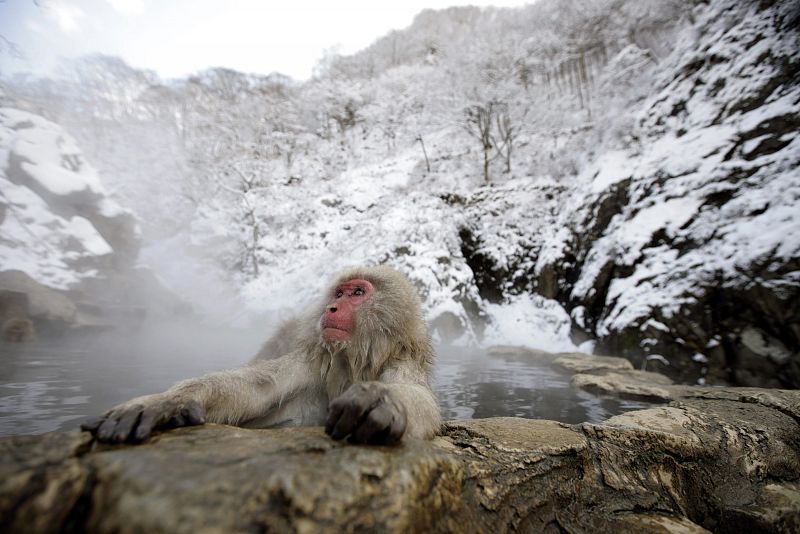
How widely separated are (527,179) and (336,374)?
11.7 m

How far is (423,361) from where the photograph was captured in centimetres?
190

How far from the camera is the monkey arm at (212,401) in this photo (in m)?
0.93

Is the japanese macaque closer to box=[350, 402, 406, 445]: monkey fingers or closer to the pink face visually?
the pink face

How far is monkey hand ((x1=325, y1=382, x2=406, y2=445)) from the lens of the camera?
0.92m

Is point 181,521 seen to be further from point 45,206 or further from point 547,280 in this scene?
point 45,206

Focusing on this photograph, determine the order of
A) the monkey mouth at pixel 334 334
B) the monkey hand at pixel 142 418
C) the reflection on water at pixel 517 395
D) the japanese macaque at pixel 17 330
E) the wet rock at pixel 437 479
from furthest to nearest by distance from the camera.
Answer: the japanese macaque at pixel 17 330
the reflection on water at pixel 517 395
the monkey mouth at pixel 334 334
the monkey hand at pixel 142 418
the wet rock at pixel 437 479

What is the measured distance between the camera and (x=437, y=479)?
0.84m

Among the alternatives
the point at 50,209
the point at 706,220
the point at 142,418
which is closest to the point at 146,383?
the point at 142,418

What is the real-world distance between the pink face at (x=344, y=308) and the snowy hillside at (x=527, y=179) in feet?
16.6

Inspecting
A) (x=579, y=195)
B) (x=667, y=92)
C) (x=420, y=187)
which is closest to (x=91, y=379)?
(x=579, y=195)

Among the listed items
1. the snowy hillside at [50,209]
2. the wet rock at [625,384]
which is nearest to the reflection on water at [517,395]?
the wet rock at [625,384]

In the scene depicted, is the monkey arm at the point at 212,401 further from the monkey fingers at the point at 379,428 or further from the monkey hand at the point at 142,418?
the monkey fingers at the point at 379,428

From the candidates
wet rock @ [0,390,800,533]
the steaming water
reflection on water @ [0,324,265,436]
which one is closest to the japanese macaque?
reflection on water @ [0,324,265,436]

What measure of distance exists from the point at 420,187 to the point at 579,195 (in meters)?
7.64
